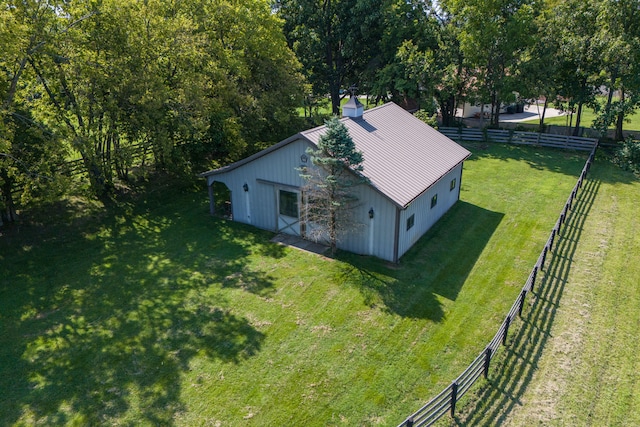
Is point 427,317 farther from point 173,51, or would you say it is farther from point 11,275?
point 173,51

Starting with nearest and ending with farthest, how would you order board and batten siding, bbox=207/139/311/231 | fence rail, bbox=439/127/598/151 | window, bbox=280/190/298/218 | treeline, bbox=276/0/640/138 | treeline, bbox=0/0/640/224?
board and batten siding, bbox=207/139/311/231
treeline, bbox=0/0/640/224
window, bbox=280/190/298/218
treeline, bbox=276/0/640/138
fence rail, bbox=439/127/598/151

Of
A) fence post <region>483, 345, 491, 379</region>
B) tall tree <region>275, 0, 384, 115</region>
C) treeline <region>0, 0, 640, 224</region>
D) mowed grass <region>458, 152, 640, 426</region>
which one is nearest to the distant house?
mowed grass <region>458, 152, 640, 426</region>

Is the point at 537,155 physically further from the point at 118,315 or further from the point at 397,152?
the point at 118,315

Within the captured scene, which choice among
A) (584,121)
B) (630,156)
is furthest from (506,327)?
(584,121)

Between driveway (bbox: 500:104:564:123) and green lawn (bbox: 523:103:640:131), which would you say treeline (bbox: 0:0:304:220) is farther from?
driveway (bbox: 500:104:564:123)

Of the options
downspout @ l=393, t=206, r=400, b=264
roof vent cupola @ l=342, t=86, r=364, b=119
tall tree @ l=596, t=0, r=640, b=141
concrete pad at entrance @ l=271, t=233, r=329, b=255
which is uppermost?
tall tree @ l=596, t=0, r=640, b=141

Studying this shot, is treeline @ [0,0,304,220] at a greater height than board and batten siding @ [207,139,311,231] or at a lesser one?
greater

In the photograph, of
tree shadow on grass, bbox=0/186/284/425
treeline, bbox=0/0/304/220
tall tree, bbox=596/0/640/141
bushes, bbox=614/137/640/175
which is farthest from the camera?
tall tree, bbox=596/0/640/141
